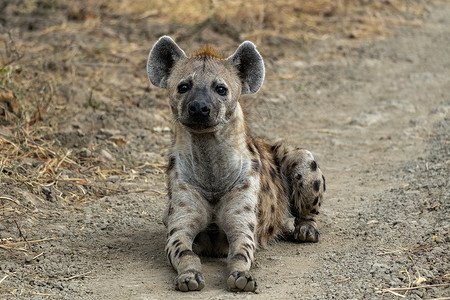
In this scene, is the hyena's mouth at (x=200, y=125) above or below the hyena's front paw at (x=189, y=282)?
above

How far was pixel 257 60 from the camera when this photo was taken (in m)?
4.85

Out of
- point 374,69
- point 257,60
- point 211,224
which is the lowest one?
point 374,69

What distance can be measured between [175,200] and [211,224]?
0.91 ft

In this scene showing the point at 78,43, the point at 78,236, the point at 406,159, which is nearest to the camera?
the point at 78,236

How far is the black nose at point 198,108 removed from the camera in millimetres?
4250

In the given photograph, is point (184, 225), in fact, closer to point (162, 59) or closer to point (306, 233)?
point (306, 233)

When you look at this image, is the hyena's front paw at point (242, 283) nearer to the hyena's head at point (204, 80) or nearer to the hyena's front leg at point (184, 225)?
the hyena's front leg at point (184, 225)

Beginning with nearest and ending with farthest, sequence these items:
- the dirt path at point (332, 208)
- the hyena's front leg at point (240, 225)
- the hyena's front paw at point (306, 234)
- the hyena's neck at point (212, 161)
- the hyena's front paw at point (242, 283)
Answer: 1. the hyena's front paw at point (242, 283)
2. the dirt path at point (332, 208)
3. the hyena's front leg at point (240, 225)
4. the hyena's neck at point (212, 161)
5. the hyena's front paw at point (306, 234)

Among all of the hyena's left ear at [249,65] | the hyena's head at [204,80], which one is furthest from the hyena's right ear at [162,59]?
the hyena's left ear at [249,65]

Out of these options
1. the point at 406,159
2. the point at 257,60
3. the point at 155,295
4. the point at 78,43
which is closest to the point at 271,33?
the point at 78,43

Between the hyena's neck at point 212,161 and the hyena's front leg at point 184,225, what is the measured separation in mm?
88

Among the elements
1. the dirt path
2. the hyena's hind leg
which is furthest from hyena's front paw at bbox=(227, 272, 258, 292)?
the hyena's hind leg

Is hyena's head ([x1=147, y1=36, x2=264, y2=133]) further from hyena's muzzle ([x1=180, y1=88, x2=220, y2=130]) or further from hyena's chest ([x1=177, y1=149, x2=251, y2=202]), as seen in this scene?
hyena's chest ([x1=177, y1=149, x2=251, y2=202])

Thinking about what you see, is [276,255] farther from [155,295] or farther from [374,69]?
[374,69]
